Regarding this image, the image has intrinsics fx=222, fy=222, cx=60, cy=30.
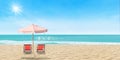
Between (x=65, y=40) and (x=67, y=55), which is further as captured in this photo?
(x=65, y=40)

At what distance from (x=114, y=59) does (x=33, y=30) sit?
14.5 feet

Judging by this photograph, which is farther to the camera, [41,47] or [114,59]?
[41,47]

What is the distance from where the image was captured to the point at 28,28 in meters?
11.7

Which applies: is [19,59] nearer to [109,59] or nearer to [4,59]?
[4,59]

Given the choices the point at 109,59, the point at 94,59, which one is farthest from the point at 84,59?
the point at 109,59

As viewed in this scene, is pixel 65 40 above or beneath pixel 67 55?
beneath

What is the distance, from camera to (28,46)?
40.3 ft

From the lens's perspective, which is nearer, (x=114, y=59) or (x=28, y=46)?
(x=114, y=59)

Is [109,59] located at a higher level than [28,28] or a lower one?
lower

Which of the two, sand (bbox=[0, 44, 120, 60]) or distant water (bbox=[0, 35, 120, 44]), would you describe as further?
distant water (bbox=[0, 35, 120, 44])

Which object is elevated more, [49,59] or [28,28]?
[28,28]

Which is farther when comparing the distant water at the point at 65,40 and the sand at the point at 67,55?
the distant water at the point at 65,40

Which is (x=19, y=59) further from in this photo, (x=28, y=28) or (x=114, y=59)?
(x=114, y=59)

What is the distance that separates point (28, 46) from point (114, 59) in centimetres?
468
